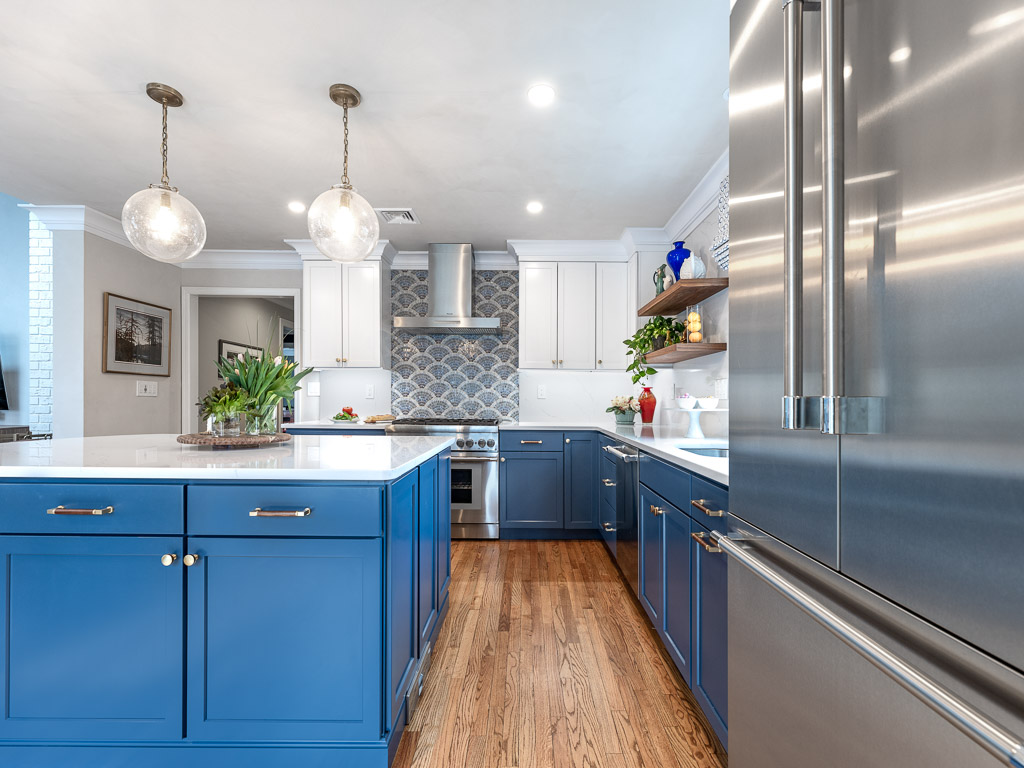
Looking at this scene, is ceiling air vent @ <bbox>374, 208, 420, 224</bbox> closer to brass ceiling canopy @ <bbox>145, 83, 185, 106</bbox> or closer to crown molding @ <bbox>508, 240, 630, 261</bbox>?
crown molding @ <bbox>508, 240, 630, 261</bbox>

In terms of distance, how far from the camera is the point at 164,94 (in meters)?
2.28

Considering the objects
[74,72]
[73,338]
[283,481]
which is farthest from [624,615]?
[73,338]

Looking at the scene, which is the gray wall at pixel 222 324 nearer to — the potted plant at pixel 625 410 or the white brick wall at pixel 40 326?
the white brick wall at pixel 40 326

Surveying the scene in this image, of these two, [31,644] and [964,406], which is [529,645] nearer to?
[31,644]

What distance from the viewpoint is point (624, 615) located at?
260cm

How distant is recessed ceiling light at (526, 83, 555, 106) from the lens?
87.1 inches

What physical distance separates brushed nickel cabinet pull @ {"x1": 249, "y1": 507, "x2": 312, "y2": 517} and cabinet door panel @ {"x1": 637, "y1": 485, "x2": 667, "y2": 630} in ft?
4.48

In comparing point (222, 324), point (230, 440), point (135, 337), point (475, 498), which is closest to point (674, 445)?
point (230, 440)

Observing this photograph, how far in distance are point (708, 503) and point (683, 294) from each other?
1.88 metres

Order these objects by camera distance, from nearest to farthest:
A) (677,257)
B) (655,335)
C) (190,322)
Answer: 1. (677,257)
2. (655,335)
3. (190,322)

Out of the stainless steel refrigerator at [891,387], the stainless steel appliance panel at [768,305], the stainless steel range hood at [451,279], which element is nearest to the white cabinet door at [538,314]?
the stainless steel range hood at [451,279]

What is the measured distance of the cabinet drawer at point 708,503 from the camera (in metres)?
1.45

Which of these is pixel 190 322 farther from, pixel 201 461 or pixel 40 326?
pixel 201 461

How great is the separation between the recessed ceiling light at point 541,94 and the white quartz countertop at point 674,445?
1.62 meters
